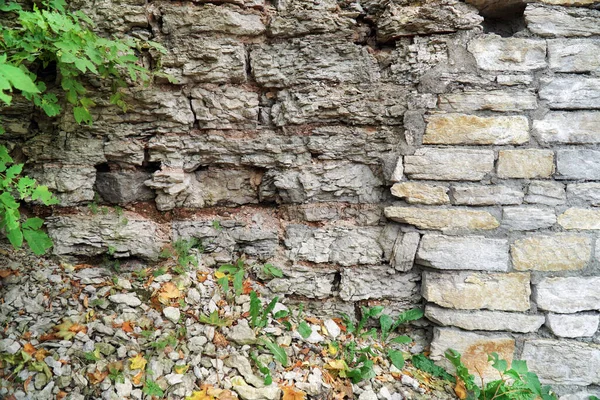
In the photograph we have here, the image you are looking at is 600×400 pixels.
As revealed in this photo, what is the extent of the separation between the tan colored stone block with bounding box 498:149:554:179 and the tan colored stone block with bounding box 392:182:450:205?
0.36m

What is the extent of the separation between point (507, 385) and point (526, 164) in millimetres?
1291

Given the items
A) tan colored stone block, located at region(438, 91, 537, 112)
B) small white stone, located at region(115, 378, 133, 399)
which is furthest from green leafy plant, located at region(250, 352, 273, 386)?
tan colored stone block, located at region(438, 91, 537, 112)

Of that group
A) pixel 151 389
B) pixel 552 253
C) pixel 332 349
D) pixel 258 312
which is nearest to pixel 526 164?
pixel 552 253

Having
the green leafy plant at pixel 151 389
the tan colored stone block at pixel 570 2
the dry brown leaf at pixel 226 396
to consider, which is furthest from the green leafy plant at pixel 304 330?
the tan colored stone block at pixel 570 2

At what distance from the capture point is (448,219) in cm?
228

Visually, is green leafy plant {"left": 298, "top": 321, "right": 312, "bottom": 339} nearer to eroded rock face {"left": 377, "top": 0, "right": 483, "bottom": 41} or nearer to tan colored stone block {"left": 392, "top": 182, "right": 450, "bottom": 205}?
tan colored stone block {"left": 392, "top": 182, "right": 450, "bottom": 205}

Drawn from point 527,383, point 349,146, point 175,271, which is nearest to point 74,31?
point 175,271

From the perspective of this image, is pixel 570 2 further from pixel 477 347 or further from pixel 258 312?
pixel 258 312

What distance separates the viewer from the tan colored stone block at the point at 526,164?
224 centimetres

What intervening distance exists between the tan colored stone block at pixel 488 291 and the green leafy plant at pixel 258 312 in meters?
1.05

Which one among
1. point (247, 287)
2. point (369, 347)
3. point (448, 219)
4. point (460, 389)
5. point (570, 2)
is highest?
point (570, 2)

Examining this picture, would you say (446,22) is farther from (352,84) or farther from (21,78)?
(21,78)

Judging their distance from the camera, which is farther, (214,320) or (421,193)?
(421,193)

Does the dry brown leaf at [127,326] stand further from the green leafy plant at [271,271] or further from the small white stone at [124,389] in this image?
the green leafy plant at [271,271]
